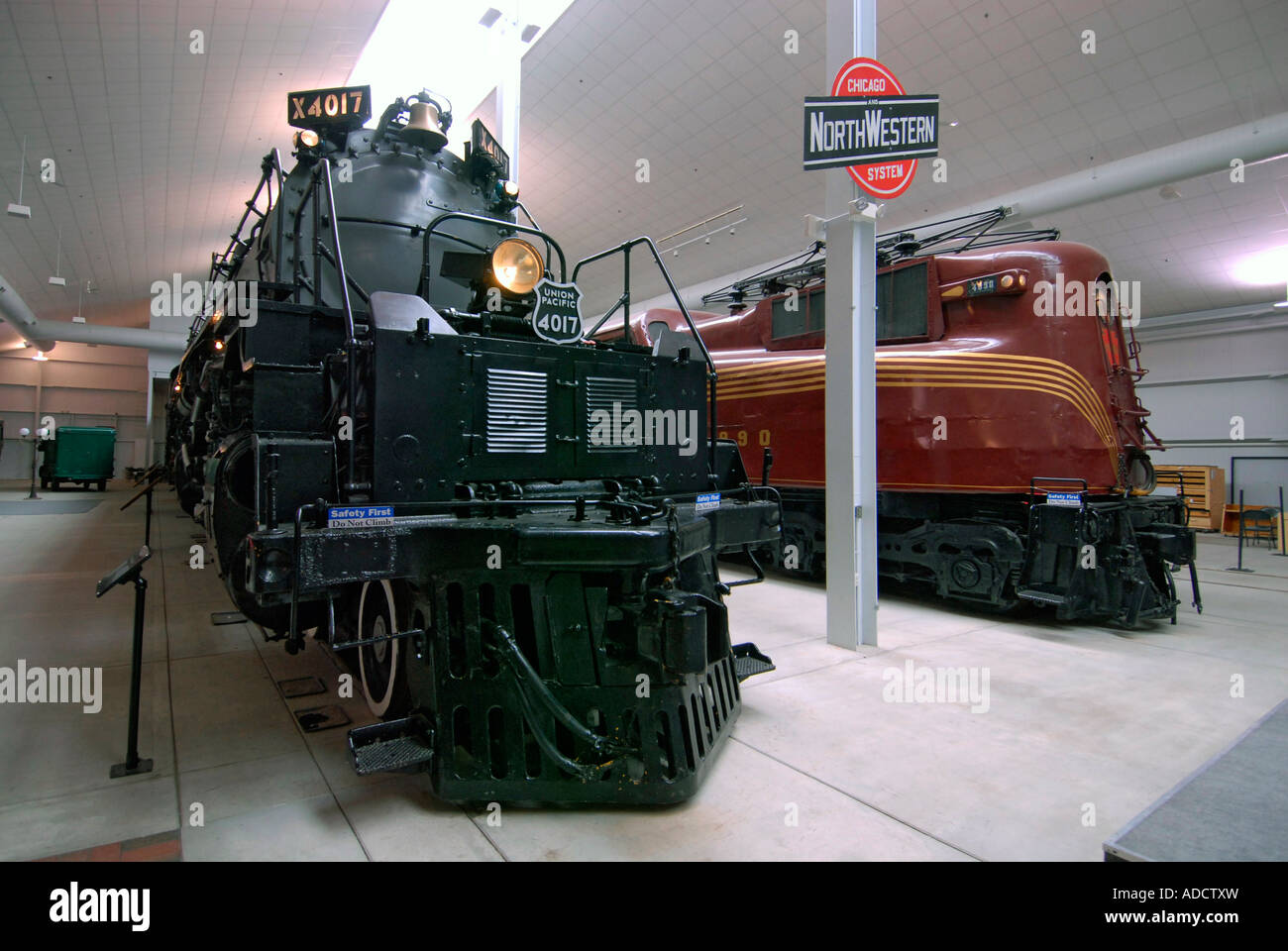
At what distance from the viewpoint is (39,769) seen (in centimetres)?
272

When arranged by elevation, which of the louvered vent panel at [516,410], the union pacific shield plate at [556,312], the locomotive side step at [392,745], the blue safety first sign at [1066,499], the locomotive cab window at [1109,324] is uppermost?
the locomotive cab window at [1109,324]

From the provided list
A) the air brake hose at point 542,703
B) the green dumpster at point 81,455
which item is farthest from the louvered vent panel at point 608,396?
the green dumpster at point 81,455

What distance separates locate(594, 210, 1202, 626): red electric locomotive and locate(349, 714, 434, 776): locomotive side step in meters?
3.25

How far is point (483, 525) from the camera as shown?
2365mm

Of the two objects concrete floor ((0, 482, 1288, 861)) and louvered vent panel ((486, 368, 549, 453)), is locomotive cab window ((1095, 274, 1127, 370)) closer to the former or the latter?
concrete floor ((0, 482, 1288, 861))

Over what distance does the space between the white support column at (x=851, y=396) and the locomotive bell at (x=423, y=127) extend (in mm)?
2661

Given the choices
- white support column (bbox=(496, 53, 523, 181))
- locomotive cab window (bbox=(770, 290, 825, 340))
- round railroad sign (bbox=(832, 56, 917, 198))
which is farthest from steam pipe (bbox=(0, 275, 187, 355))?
round railroad sign (bbox=(832, 56, 917, 198))

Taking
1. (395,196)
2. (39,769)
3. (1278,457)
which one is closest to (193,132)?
(395,196)

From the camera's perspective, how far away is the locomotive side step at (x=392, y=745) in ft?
7.54

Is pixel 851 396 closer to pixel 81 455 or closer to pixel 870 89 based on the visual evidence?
pixel 870 89

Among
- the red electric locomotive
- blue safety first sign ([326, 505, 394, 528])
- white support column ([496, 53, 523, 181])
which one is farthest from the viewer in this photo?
white support column ([496, 53, 523, 181])

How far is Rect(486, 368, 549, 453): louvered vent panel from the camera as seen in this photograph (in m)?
2.81

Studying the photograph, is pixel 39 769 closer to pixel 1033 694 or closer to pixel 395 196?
pixel 395 196

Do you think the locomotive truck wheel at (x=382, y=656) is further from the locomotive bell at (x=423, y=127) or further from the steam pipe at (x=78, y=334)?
the steam pipe at (x=78, y=334)
